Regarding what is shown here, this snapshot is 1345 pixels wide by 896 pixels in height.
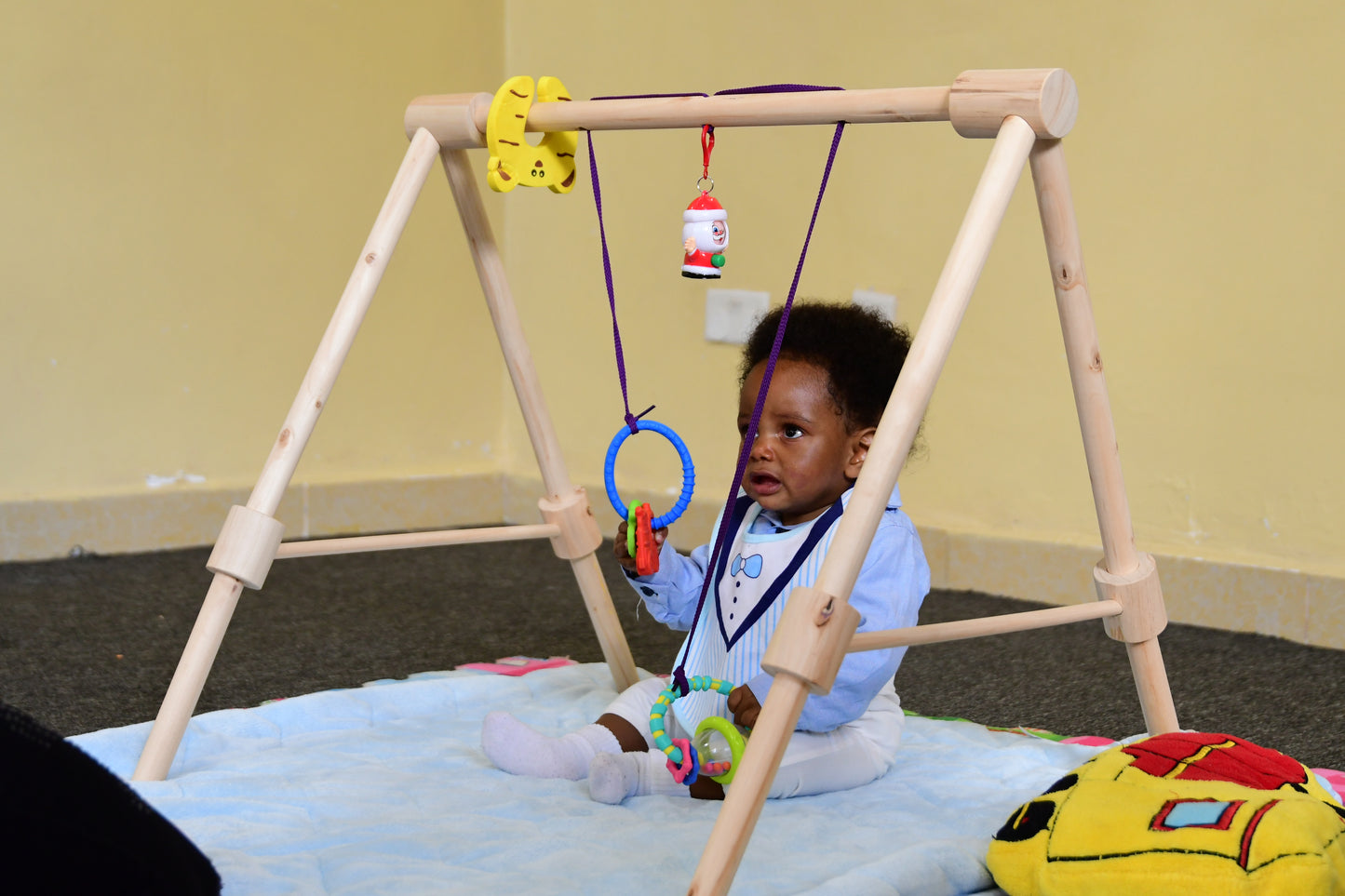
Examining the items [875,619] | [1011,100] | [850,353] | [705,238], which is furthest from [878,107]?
[875,619]

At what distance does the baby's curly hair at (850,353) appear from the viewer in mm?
1193

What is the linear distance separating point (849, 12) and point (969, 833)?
56.0 inches

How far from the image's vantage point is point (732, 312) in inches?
87.7

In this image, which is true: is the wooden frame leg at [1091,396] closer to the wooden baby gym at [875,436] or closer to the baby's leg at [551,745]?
the wooden baby gym at [875,436]

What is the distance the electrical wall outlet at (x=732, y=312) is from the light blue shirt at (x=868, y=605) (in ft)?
3.25

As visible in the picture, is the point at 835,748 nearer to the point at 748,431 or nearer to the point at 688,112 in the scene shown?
the point at 748,431

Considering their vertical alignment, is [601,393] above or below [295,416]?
below

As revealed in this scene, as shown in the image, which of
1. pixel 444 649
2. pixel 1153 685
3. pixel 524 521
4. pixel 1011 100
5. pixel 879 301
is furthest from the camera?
pixel 524 521

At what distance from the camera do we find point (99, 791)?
575 mm

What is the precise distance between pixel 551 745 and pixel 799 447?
345 millimetres

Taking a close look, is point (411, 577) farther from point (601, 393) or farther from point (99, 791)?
point (99, 791)

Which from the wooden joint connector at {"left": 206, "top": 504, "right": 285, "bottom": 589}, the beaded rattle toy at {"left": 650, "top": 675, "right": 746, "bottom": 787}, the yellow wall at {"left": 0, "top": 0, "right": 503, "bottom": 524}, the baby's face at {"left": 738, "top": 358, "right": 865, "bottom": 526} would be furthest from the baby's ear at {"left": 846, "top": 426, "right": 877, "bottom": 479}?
the yellow wall at {"left": 0, "top": 0, "right": 503, "bottom": 524}

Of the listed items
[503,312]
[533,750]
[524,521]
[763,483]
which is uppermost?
[503,312]

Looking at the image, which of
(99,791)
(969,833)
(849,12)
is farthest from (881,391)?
(849,12)
